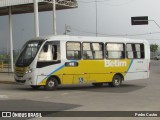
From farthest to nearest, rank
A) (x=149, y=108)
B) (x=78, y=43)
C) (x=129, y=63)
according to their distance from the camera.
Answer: (x=129, y=63) → (x=78, y=43) → (x=149, y=108)

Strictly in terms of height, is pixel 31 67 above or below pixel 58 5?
below

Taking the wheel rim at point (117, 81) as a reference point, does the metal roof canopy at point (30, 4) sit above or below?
above

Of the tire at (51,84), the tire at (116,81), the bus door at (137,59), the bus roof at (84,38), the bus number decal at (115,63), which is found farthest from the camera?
the bus door at (137,59)

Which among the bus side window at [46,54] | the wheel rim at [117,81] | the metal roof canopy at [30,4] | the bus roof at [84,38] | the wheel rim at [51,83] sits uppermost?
the metal roof canopy at [30,4]

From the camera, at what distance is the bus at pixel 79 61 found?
20297mm

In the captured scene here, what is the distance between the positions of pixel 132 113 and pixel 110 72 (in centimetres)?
1073

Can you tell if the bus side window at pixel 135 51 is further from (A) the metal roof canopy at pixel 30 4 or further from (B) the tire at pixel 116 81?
(A) the metal roof canopy at pixel 30 4

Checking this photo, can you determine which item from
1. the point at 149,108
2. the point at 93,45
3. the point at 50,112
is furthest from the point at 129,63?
the point at 50,112

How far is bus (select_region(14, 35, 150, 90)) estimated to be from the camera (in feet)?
66.6

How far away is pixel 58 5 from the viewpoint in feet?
116

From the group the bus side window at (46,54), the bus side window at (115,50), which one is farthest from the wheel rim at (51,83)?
the bus side window at (115,50)

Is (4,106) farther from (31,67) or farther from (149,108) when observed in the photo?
(31,67)

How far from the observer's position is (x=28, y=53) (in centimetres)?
2069

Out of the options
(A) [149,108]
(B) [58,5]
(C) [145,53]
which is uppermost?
(B) [58,5]
